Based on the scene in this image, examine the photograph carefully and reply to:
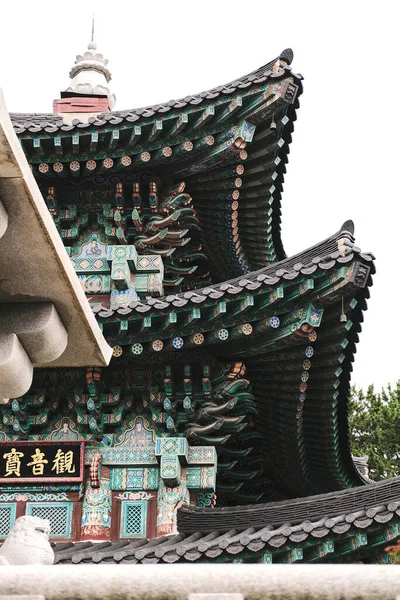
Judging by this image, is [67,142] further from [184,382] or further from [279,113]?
[184,382]

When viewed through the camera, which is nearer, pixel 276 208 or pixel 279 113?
pixel 279 113

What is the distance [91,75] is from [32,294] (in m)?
12.4

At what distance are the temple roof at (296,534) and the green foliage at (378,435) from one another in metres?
21.4

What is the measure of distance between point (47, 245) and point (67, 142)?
9008mm

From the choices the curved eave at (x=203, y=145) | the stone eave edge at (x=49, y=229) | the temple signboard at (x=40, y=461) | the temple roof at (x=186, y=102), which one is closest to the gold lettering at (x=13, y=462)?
the temple signboard at (x=40, y=461)

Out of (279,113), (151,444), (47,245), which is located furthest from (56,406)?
(47,245)

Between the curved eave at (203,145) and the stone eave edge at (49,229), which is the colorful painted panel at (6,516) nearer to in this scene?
the curved eave at (203,145)

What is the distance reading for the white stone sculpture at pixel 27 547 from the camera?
6.51 metres

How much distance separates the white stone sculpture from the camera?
21.4ft

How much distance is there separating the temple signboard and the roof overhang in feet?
20.8

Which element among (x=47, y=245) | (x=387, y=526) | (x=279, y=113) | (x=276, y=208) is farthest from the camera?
(x=276, y=208)

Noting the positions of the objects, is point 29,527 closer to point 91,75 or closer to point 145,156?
point 145,156

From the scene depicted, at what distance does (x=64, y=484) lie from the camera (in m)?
12.4

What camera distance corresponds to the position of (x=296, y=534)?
10008mm
